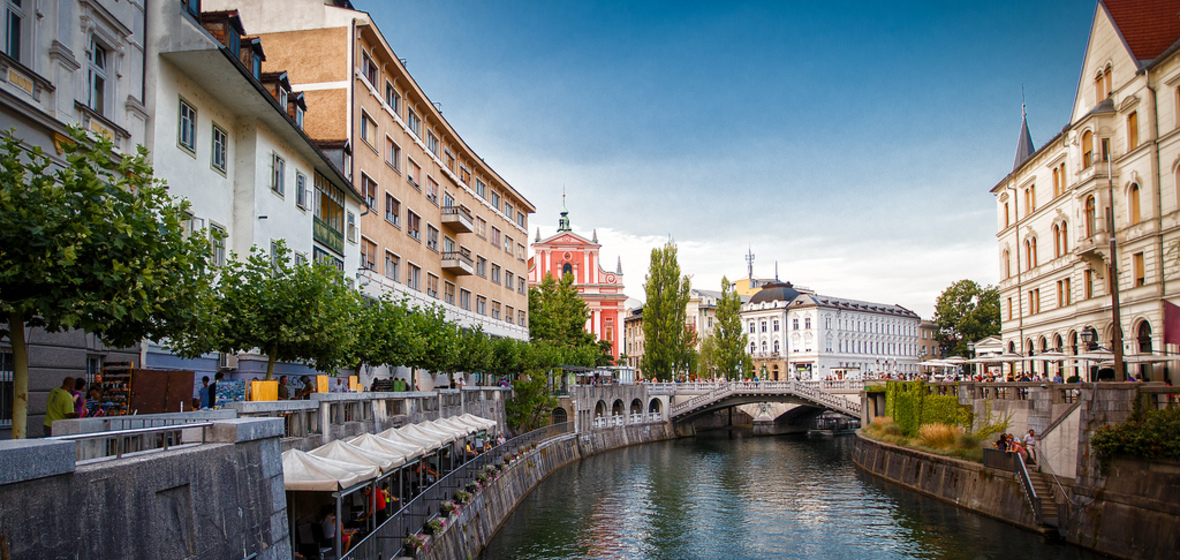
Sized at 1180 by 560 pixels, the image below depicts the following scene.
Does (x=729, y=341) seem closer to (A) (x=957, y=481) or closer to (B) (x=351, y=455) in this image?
(A) (x=957, y=481)

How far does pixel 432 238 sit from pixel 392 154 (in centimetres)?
718

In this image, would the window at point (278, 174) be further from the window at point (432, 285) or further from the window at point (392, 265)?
the window at point (432, 285)

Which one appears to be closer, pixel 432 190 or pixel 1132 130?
pixel 1132 130

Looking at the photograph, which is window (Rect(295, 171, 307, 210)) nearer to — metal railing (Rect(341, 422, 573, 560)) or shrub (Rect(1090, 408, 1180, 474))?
metal railing (Rect(341, 422, 573, 560))

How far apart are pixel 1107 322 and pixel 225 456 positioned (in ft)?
147

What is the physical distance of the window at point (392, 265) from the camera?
42.1 m

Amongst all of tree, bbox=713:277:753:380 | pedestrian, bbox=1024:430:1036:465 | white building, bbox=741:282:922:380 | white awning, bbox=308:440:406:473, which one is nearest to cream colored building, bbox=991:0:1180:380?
pedestrian, bbox=1024:430:1036:465

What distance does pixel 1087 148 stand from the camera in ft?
144

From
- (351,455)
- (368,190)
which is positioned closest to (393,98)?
(368,190)

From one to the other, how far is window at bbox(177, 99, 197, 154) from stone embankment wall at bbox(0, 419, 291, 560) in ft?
45.8

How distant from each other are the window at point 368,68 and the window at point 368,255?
7.81m

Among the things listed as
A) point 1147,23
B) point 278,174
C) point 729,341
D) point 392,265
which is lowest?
point 729,341

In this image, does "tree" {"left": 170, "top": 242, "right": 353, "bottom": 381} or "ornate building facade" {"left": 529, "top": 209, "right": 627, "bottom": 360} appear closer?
"tree" {"left": 170, "top": 242, "right": 353, "bottom": 381}

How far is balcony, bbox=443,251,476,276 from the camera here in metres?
50.4
